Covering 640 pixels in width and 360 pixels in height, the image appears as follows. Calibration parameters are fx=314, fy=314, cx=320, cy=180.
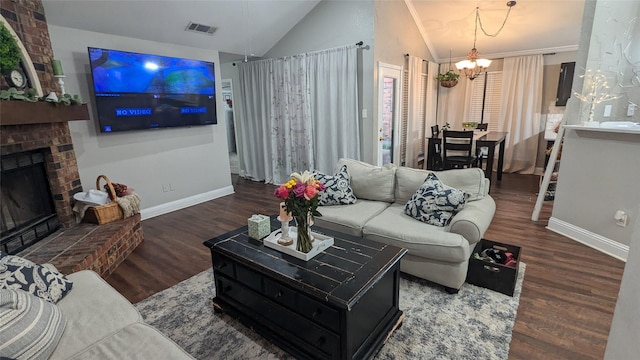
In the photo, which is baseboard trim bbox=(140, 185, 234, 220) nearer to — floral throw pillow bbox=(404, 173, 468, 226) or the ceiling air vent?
the ceiling air vent

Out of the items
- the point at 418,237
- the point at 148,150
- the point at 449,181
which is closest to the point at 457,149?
the point at 449,181

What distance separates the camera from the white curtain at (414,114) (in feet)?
18.8

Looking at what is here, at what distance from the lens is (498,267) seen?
2.38m

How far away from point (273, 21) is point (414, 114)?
3.12 metres

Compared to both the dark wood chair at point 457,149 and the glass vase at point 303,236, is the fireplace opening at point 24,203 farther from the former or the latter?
the dark wood chair at point 457,149

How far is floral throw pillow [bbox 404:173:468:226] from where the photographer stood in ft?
8.58

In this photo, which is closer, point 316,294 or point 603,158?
point 316,294

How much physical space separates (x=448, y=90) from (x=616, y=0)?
4.18 meters

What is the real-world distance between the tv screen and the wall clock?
0.75m

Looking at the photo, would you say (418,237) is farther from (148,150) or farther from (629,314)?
(148,150)

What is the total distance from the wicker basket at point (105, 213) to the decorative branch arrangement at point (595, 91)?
500cm

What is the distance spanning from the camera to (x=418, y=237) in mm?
2422

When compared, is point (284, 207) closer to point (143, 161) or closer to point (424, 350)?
point (424, 350)

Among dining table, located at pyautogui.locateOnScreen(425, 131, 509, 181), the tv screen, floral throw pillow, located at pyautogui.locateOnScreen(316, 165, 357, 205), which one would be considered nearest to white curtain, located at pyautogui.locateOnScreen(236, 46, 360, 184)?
the tv screen
